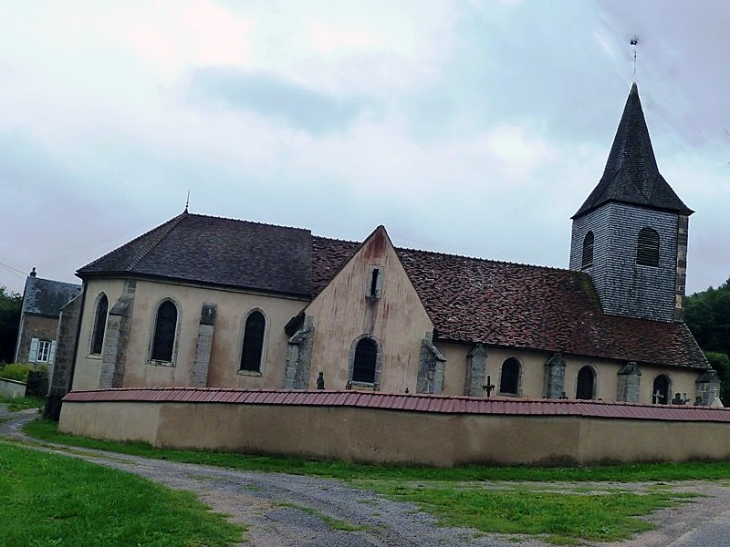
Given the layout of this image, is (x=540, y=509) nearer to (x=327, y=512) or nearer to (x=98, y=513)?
(x=327, y=512)

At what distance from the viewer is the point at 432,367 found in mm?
30312

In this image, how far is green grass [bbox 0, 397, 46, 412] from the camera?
35544 mm

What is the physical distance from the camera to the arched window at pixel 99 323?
109 feet

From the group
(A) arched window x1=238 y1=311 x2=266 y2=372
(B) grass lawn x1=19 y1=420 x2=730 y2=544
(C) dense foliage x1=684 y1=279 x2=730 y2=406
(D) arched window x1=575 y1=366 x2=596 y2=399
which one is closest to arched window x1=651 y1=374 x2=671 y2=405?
(D) arched window x1=575 y1=366 x2=596 y2=399

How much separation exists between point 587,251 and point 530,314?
24.9 feet

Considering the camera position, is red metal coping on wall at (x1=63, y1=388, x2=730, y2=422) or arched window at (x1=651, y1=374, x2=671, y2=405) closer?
red metal coping on wall at (x1=63, y1=388, x2=730, y2=422)

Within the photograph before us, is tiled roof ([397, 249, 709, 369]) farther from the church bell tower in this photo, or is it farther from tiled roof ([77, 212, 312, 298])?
tiled roof ([77, 212, 312, 298])

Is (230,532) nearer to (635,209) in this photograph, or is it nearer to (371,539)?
(371,539)

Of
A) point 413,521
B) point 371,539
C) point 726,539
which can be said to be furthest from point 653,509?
point 371,539

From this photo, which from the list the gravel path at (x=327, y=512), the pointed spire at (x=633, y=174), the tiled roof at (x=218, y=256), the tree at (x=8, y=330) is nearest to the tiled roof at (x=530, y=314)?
the pointed spire at (x=633, y=174)

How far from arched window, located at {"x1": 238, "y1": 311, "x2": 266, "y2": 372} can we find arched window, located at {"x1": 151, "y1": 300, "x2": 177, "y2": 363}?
285 centimetres

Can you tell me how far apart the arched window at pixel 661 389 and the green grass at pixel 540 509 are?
72.5 ft

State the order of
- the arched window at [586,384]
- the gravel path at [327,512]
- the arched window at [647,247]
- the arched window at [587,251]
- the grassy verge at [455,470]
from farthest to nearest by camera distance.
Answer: the arched window at [587,251]
the arched window at [647,247]
the arched window at [586,384]
the grassy verge at [455,470]
the gravel path at [327,512]

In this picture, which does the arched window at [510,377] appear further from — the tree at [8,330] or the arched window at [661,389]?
the tree at [8,330]
